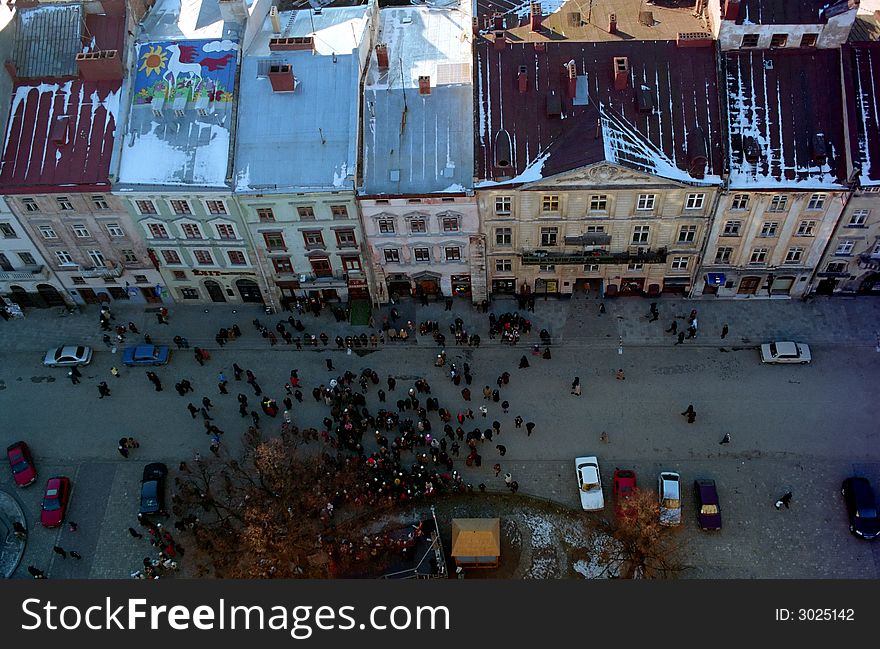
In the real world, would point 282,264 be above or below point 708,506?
above

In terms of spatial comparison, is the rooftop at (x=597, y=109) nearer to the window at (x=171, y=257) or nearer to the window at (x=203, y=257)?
the window at (x=203, y=257)

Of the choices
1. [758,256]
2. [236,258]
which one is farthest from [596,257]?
[236,258]

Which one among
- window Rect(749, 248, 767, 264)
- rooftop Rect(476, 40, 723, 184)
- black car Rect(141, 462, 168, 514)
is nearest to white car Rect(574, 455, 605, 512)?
rooftop Rect(476, 40, 723, 184)

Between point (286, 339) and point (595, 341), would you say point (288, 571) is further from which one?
point (595, 341)

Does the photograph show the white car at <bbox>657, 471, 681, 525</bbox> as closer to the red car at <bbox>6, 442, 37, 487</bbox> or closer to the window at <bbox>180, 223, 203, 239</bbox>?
the window at <bbox>180, 223, 203, 239</bbox>

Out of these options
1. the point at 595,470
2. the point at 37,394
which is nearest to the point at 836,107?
the point at 595,470

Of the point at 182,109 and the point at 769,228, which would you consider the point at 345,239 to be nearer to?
the point at 182,109
